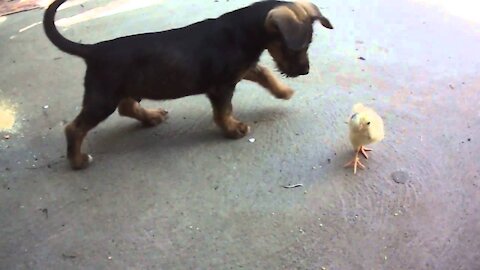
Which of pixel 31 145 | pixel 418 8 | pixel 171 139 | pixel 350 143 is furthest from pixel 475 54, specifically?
pixel 31 145

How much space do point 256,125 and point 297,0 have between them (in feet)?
1.72

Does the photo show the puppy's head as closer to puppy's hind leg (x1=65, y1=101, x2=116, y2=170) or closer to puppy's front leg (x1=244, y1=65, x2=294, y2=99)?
puppy's front leg (x1=244, y1=65, x2=294, y2=99)

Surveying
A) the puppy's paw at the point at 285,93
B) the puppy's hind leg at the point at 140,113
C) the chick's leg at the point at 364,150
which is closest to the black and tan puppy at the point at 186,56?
the puppy's hind leg at the point at 140,113

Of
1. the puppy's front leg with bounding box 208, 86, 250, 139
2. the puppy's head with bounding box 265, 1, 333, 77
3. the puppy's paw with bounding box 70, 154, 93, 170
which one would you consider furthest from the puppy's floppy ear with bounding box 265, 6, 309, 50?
the puppy's paw with bounding box 70, 154, 93, 170

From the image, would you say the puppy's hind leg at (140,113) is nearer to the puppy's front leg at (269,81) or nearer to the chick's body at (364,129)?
the puppy's front leg at (269,81)

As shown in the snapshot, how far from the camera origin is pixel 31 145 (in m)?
2.29

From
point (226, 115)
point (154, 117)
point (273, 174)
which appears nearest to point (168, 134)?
point (154, 117)

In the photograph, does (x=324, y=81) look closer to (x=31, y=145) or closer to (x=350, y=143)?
(x=350, y=143)

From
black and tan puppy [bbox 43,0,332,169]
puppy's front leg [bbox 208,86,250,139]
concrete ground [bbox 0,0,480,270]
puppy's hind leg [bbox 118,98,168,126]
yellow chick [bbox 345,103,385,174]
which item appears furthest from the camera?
puppy's hind leg [bbox 118,98,168,126]

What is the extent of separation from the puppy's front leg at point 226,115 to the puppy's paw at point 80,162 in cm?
52

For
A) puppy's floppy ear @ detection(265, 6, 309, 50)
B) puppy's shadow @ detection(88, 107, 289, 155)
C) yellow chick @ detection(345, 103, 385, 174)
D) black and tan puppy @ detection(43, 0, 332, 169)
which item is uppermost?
puppy's floppy ear @ detection(265, 6, 309, 50)

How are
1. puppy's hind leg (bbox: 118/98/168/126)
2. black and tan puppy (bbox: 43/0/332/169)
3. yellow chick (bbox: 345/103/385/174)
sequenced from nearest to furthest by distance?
yellow chick (bbox: 345/103/385/174)
black and tan puppy (bbox: 43/0/332/169)
puppy's hind leg (bbox: 118/98/168/126)

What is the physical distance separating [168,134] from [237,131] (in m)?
0.30

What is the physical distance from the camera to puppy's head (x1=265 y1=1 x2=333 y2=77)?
78.0 inches
